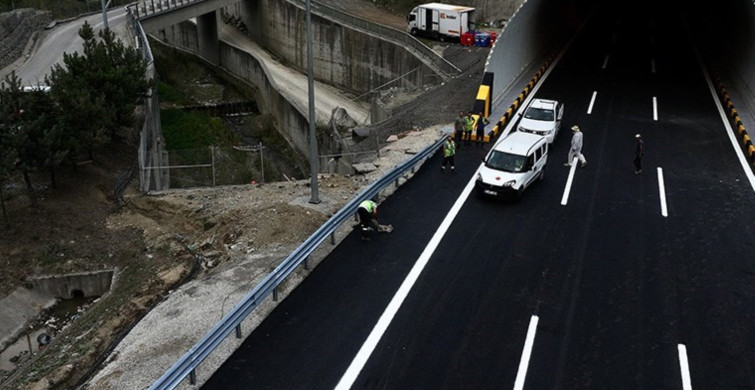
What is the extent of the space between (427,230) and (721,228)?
8785 millimetres

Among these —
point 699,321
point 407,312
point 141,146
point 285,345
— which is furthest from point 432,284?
point 141,146

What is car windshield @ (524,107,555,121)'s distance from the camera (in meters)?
26.3

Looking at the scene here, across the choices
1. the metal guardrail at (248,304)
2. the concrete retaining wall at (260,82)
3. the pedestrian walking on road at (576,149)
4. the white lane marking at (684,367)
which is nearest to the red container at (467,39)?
the concrete retaining wall at (260,82)

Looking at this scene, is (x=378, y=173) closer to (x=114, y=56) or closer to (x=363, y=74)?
(x=114, y=56)

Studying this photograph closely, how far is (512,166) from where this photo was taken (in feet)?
67.9

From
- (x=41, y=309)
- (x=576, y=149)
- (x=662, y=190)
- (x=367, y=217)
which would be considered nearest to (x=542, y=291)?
(x=367, y=217)

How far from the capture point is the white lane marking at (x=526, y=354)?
12164mm

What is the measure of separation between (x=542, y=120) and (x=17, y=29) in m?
37.0

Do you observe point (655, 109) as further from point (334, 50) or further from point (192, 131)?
point (334, 50)

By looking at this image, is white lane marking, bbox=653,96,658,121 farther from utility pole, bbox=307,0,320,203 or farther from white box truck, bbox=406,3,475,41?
white box truck, bbox=406,3,475,41

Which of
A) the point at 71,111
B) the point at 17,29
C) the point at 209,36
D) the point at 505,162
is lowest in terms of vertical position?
the point at 505,162

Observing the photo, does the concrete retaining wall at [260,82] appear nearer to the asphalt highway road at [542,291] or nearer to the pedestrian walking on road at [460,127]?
the pedestrian walking on road at [460,127]

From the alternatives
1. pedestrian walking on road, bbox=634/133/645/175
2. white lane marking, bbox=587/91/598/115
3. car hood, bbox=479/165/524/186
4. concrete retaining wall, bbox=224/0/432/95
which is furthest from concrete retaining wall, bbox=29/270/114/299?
concrete retaining wall, bbox=224/0/432/95

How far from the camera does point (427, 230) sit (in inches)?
720
